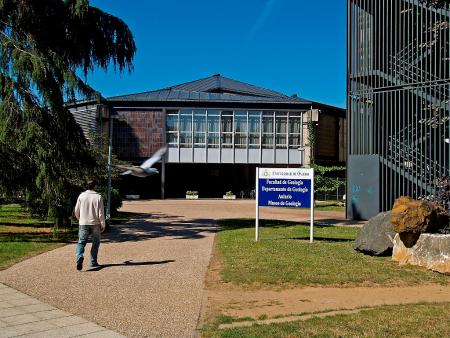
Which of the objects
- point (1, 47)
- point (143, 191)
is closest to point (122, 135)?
point (143, 191)

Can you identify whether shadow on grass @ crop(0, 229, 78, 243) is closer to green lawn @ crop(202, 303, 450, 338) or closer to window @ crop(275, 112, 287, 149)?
green lawn @ crop(202, 303, 450, 338)

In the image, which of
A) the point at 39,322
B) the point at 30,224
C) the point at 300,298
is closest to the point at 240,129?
the point at 30,224

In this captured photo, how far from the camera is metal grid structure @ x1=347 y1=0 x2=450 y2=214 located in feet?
66.2

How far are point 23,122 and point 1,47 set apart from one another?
202 centimetres

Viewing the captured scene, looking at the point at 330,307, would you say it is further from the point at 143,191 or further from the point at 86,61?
the point at 143,191

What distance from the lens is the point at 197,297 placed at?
7.39 metres

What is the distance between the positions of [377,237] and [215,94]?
39995mm

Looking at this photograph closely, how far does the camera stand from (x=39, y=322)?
6012 millimetres

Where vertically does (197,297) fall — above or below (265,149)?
below

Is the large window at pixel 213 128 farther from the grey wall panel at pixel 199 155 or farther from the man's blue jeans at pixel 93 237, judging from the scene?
the man's blue jeans at pixel 93 237

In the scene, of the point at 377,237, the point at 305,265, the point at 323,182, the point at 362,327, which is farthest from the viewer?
the point at 323,182

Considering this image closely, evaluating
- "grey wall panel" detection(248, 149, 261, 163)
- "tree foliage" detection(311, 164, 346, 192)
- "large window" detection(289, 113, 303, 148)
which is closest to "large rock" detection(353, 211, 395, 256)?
"tree foliage" detection(311, 164, 346, 192)

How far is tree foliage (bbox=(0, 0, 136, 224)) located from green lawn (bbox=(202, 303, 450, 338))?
9.29 meters

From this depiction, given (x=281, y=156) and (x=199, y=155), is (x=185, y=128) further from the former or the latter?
(x=281, y=156)
